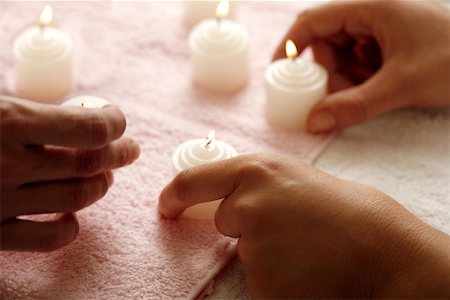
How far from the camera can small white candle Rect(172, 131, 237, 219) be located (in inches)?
36.9

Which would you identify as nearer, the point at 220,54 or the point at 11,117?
the point at 11,117

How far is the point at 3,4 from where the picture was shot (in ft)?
4.49

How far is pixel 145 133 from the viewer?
1107 millimetres

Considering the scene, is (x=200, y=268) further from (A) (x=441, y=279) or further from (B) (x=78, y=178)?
(A) (x=441, y=279)

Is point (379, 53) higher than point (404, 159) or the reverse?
higher

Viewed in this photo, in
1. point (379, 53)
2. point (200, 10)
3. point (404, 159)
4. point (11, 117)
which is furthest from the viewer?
point (200, 10)

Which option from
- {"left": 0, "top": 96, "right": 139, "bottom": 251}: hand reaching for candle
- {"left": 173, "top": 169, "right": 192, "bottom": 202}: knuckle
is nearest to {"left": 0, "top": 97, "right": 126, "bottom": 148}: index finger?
{"left": 0, "top": 96, "right": 139, "bottom": 251}: hand reaching for candle

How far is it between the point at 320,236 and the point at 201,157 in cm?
23

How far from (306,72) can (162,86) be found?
26cm

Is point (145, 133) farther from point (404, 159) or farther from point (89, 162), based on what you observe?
point (404, 159)

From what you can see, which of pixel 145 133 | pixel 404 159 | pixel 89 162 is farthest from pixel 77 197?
pixel 404 159

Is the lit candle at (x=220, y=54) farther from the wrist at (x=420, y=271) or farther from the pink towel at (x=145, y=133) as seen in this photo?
the wrist at (x=420, y=271)

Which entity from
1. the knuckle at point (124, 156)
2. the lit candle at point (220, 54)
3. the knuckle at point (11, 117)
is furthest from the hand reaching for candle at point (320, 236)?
the lit candle at point (220, 54)

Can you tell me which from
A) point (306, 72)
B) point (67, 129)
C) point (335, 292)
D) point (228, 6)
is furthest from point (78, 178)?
point (228, 6)
